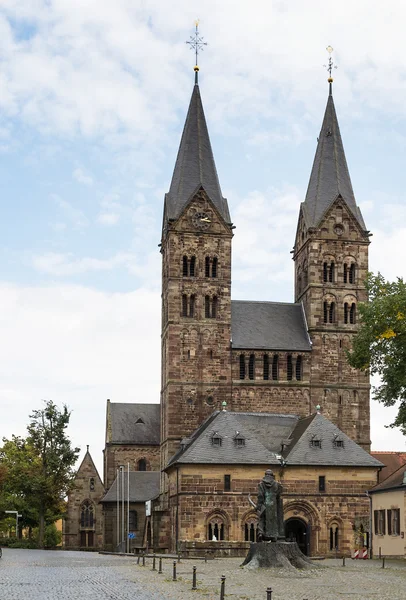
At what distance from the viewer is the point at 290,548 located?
123 ft

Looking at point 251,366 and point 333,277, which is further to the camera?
point 333,277

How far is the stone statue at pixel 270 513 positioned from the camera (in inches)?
1507

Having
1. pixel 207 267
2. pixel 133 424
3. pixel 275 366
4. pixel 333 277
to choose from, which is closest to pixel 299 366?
pixel 275 366

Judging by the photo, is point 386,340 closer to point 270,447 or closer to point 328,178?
point 270,447

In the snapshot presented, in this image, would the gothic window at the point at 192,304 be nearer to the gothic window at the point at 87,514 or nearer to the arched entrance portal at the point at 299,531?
the arched entrance portal at the point at 299,531

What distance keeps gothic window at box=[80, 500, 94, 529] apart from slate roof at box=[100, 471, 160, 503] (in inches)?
336

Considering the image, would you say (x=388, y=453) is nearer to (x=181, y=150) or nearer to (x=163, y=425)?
(x=163, y=425)

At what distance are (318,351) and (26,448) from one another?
109ft

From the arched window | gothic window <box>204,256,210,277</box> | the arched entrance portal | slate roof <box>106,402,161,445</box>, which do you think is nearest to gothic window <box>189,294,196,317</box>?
gothic window <box>204,256,210,277</box>

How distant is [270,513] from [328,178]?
4854cm

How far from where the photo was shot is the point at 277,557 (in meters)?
36.9

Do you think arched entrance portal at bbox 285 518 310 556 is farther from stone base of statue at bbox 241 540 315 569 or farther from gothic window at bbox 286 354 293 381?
stone base of statue at bbox 241 540 315 569

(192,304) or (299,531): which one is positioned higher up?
(192,304)

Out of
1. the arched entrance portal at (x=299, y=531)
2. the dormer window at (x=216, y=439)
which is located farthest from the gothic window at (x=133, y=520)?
the dormer window at (x=216, y=439)
